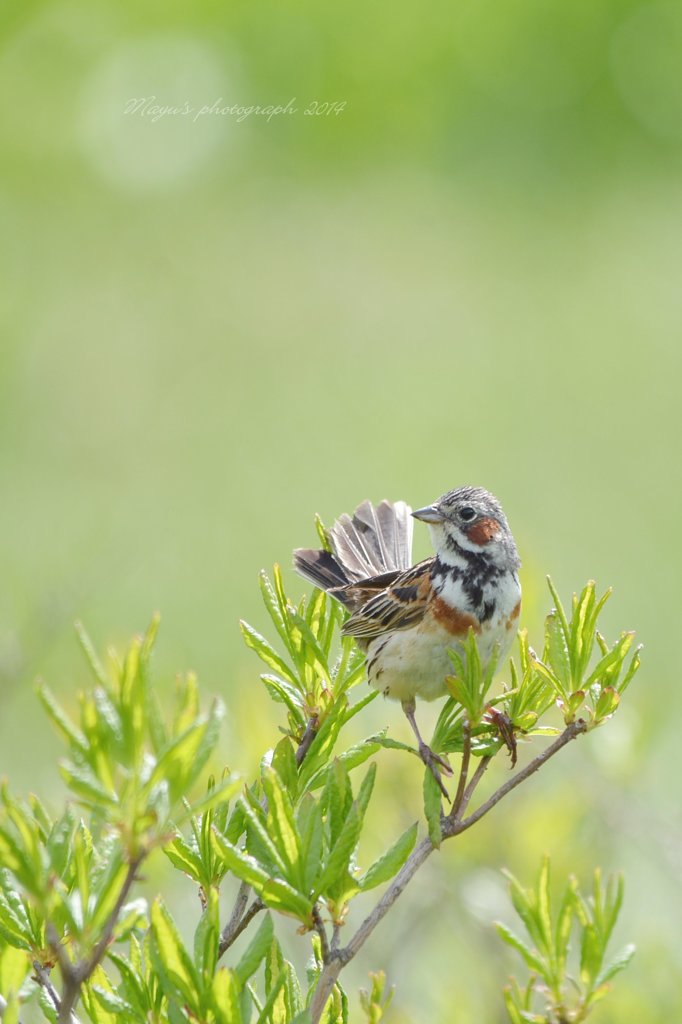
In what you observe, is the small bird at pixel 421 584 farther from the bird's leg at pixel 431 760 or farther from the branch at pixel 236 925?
the branch at pixel 236 925

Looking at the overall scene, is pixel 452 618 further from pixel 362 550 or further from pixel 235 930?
pixel 235 930

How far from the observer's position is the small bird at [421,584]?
8.03ft

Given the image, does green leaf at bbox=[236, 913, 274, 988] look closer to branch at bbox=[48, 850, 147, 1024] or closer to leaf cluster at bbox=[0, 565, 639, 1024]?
leaf cluster at bbox=[0, 565, 639, 1024]

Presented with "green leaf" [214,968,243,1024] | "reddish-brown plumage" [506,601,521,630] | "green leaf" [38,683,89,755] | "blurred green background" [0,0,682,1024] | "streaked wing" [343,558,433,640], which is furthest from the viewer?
"blurred green background" [0,0,682,1024]

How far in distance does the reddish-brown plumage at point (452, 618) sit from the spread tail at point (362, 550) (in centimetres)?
22

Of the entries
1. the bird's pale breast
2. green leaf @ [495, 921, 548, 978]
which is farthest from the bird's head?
green leaf @ [495, 921, 548, 978]

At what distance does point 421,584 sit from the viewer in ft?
8.73

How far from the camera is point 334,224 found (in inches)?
467

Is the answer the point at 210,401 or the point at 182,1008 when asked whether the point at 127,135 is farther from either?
the point at 182,1008

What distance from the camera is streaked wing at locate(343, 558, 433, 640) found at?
2602 millimetres

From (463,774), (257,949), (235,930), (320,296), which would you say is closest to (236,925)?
(235,930)

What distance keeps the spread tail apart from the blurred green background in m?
3.09

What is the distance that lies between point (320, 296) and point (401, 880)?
9.77 m

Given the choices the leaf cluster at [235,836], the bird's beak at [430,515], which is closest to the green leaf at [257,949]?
the leaf cluster at [235,836]
